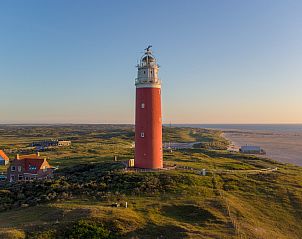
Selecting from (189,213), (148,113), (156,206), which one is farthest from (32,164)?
(189,213)

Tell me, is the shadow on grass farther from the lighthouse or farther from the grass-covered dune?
the lighthouse

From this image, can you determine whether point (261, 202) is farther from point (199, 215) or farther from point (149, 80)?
point (149, 80)

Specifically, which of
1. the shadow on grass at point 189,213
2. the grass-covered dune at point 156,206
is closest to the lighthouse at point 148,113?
the grass-covered dune at point 156,206

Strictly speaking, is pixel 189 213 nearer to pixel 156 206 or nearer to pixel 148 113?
pixel 156 206

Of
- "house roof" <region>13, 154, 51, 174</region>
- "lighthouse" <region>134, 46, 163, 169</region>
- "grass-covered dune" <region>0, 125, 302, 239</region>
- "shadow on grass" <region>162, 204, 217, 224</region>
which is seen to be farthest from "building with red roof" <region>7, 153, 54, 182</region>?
"shadow on grass" <region>162, 204, 217, 224</region>

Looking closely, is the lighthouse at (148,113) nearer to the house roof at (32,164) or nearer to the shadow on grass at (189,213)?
the shadow on grass at (189,213)
